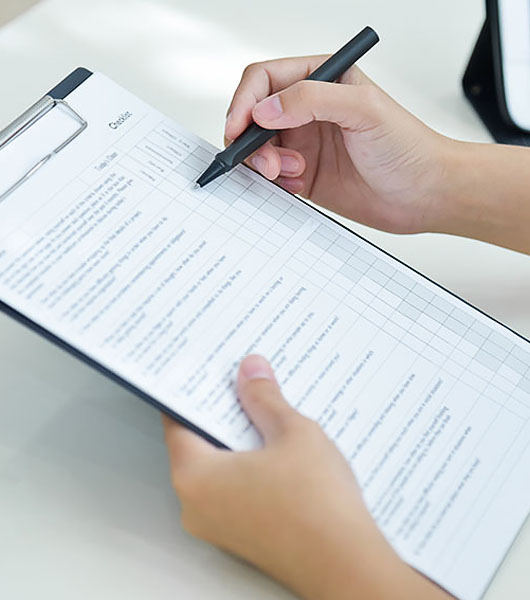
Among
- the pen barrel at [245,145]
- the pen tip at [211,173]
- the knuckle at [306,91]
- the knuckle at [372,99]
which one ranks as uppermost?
the knuckle at [372,99]

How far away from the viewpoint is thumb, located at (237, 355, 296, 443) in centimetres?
54

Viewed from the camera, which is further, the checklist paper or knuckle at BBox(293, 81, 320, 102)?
knuckle at BBox(293, 81, 320, 102)

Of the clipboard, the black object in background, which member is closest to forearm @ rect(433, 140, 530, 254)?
the black object in background

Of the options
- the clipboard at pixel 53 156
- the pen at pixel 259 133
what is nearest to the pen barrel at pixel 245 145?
the pen at pixel 259 133

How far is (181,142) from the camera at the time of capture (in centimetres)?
68

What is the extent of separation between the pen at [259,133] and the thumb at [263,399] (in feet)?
0.54

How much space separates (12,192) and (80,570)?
0.87 feet

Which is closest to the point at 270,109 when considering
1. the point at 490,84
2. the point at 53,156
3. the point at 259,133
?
the point at 259,133

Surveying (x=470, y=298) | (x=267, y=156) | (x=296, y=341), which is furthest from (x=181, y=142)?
(x=470, y=298)

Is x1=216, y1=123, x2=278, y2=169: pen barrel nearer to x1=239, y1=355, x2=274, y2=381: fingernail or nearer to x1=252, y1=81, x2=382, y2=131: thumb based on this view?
x1=252, y1=81, x2=382, y2=131: thumb

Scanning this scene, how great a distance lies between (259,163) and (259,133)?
31 millimetres

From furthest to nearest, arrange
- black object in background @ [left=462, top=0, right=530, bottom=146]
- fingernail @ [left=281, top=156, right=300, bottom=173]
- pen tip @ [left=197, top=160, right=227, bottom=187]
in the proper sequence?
black object in background @ [left=462, top=0, right=530, bottom=146] → fingernail @ [left=281, top=156, right=300, bottom=173] → pen tip @ [left=197, top=160, right=227, bottom=187]

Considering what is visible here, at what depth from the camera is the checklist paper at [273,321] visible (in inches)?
22.1

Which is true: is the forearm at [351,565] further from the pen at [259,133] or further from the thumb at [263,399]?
the pen at [259,133]
